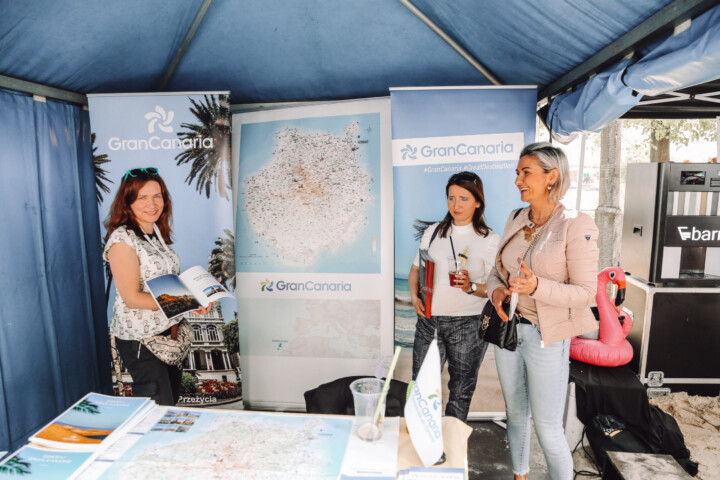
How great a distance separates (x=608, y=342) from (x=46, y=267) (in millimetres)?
3480

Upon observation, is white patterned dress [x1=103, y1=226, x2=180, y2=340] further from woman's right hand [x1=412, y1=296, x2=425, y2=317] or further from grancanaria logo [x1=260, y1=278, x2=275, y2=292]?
woman's right hand [x1=412, y1=296, x2=425, y2=317]

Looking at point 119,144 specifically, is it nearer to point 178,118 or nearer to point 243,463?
point 178,118

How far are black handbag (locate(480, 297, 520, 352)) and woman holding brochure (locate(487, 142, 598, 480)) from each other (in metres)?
0.04

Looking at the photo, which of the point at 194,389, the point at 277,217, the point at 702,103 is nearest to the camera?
the point at 194,389

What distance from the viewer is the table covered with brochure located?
124 cm

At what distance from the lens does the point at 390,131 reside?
3.03 meters

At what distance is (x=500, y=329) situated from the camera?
192cm

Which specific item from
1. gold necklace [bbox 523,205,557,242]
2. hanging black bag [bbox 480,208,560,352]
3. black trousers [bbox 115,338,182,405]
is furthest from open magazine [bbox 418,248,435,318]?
black trousers [bbox 115,338,182,405]

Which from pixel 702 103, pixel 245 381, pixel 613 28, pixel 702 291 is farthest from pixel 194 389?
pixel 702 103

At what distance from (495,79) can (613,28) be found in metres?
1.11

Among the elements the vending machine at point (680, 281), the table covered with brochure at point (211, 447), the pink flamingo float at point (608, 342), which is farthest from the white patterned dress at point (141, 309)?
the vending machine at point (680, 281)

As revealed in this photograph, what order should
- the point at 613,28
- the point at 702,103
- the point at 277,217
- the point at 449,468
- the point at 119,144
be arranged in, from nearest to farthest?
1. the point at 449,468
2. the point at 613,28
3. the point at 119,144
4. the point at 277,217
5. the point at 702,103

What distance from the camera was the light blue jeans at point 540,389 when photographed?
6.14 ft

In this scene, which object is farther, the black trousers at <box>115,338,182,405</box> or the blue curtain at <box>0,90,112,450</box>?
the black trousers at <box>115,338,182,405</box>
